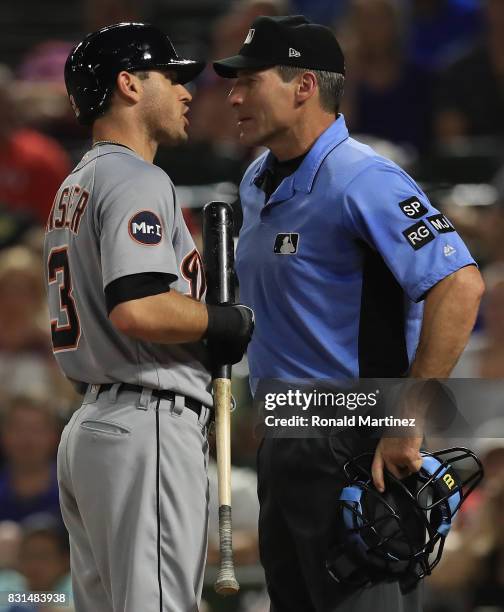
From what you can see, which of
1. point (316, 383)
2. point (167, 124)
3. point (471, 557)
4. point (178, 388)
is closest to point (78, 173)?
point (167, 124)

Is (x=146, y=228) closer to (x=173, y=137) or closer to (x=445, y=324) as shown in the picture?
(x=173, y=137)

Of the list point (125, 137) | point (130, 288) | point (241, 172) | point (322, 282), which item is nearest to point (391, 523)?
point (322, 282)

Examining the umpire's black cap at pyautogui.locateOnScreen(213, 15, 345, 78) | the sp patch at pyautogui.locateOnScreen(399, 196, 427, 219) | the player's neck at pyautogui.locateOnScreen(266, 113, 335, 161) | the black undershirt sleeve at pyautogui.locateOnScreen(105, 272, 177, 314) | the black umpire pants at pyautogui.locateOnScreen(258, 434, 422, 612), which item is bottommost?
the black umpire pants at pyautogui.locateOnScreen(258, 434, 422, 612)

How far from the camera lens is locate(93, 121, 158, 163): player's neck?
347 centimetres

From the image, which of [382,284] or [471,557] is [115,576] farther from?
[471,557]

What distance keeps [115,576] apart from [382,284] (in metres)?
1.06

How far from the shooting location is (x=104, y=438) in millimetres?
3246

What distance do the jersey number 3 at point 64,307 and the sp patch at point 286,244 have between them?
601mm

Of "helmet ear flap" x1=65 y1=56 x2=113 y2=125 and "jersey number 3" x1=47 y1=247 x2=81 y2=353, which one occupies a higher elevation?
"helmet ear flap" x1=65 y1=56 x2=113 y2=125

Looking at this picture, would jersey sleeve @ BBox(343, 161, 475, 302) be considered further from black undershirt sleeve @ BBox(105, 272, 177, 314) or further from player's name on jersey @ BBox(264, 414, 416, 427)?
black undershirt sleeve @ BBox(105, 272, 177, 314)

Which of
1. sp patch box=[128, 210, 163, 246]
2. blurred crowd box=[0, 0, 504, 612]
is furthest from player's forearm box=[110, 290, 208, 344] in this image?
blurred crowd box=[0, 0, 504, 612]

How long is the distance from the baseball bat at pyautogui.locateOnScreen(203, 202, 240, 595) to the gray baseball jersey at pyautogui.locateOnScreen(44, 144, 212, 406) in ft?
0.14

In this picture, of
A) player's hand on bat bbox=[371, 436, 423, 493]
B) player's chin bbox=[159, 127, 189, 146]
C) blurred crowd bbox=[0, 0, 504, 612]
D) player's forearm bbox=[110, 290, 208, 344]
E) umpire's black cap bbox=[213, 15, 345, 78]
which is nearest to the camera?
player's forearm bbox=[110, 290, 208, 344]

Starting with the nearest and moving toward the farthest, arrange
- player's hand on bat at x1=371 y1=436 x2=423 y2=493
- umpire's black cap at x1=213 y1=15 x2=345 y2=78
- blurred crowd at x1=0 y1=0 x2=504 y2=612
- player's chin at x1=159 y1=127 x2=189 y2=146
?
player's hand on bat at x1=371 y1=436 x2=423 y2=493 < player's chin at x1=159 y1=127 x2=189 y2=146 < umpire's black cap at x1=213 y1=15 x2=345 y2=78 < blurred crowd at x1=0 y1=0 x2=504 y2=612
